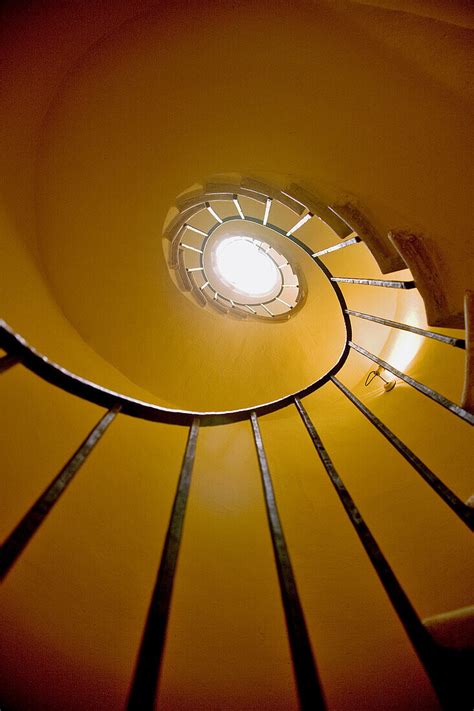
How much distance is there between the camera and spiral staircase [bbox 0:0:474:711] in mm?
1274

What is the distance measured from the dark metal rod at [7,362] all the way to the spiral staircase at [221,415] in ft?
0.06

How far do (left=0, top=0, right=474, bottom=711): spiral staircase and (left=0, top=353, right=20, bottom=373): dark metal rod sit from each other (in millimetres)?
18

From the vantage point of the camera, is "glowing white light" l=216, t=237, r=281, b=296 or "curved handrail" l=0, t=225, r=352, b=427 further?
"glowing white light" l=216, t=237, r=281, b=296

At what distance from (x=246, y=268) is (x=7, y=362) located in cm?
460

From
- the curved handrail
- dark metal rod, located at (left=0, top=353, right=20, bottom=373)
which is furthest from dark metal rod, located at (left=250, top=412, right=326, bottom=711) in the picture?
dark metal rod, located at (left=0, top=353, right=20, bottom=373)

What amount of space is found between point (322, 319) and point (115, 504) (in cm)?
321

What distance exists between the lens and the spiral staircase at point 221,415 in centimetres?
127

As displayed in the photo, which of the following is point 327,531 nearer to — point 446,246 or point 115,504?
point 115,504

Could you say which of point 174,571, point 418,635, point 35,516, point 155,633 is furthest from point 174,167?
point 418,635

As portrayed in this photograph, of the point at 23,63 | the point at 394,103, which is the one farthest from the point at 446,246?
the point at 23,63

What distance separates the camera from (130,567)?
80.3 inches

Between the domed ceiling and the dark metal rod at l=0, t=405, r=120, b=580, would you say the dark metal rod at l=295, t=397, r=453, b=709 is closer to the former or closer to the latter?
the dark metal rod at l=0, t=405, r=120, b=580

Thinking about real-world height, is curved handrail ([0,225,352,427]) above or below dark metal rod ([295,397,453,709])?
below

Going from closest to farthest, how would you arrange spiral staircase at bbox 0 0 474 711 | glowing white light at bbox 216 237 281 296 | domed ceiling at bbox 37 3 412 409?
spiral staircase at bbox 0 0 474 711 → domed ceiling at bbox 37 3 412 409 → glowing white light at bbox 216 237 281 296
